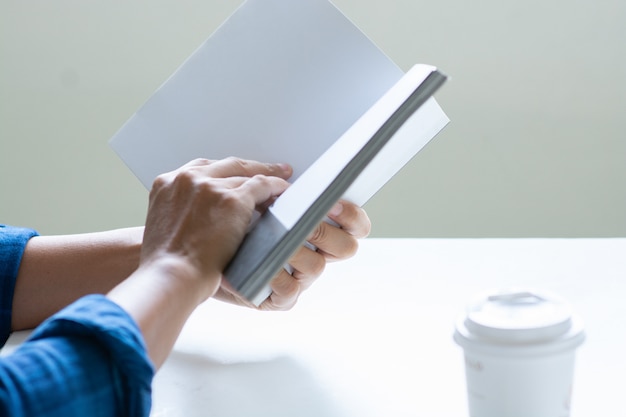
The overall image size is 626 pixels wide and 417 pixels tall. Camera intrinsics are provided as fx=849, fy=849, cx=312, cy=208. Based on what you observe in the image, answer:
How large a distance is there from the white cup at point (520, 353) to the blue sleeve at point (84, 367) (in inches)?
8.7

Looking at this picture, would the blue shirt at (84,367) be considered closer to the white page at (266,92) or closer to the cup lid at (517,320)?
the cup lid at (517,320)

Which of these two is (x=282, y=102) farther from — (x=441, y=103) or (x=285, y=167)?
(x=441, y=103)

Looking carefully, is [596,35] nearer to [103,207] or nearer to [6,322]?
[103,207]

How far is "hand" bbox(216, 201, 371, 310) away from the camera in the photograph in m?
0.95

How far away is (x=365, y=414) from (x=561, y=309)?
24 centimetres

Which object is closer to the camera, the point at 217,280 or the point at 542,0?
the point at 217,280

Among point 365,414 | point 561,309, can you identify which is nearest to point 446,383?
point 365,414

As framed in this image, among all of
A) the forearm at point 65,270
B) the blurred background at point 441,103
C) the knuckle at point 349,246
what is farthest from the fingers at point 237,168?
the blurred background at point 441,103

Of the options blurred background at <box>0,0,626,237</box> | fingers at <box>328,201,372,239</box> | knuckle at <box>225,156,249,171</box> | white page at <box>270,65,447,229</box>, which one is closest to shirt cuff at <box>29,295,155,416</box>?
white page at <box>270,65,447,229</box>

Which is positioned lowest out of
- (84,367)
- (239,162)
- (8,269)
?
(8,269)

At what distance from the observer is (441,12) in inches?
85.0

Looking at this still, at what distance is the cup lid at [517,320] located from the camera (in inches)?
21.7

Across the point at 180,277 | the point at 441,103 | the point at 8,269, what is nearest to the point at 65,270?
the point at 8,269

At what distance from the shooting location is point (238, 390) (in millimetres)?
816
